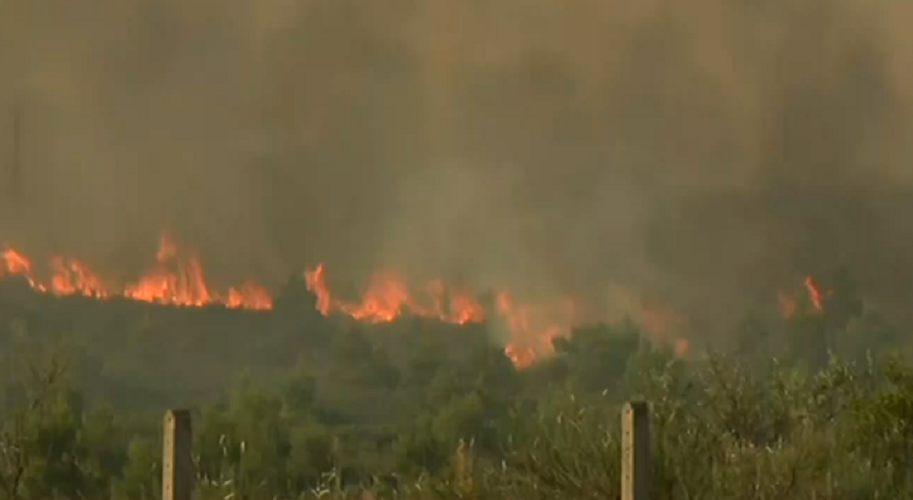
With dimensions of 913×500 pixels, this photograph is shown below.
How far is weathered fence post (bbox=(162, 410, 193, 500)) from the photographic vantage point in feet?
31.2

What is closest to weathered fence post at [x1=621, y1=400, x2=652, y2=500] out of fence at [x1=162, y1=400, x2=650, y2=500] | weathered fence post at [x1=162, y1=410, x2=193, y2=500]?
fence at [x1=162, y1=400, x2=650, y2=500]

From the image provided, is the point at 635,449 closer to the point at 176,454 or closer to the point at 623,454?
the point at 623,454

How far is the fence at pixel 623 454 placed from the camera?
9.20m

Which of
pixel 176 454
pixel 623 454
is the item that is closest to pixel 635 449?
pixel 623 454

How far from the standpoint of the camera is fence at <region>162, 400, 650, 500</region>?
30.2 ft

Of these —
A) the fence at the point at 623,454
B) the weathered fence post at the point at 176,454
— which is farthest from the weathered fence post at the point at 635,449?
the weathered fence post at the point at 176,454

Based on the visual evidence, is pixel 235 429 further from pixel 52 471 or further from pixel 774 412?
pixel 774 412

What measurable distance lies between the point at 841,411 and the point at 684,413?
425 centimetres

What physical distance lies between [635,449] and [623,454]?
8.7 inches

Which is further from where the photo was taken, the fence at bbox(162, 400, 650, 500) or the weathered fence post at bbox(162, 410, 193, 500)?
the weathered fence post at bbox(162, 410, 193, 500)

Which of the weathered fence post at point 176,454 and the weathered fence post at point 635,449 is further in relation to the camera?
the weathered fence post at point 176,454

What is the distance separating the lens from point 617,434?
47.1ft

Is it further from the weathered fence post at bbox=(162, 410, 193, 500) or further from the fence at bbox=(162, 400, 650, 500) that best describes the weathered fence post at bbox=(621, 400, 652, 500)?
the weathered fence post at bbox=(162, 410, 193, 500)

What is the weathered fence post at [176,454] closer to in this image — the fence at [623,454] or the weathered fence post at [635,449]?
the fence at [623,454]
